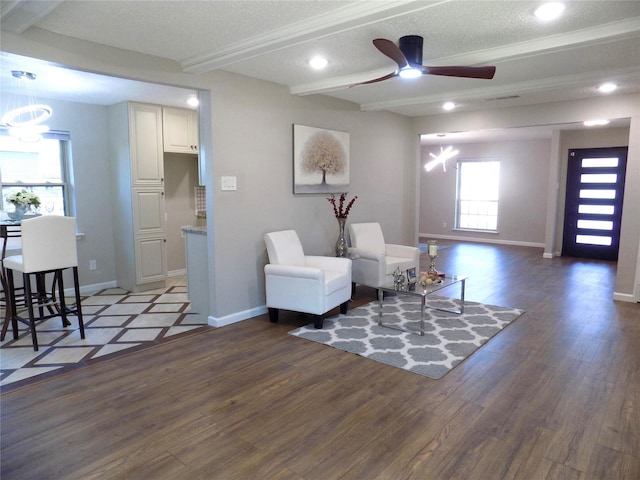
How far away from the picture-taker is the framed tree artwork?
4793mm

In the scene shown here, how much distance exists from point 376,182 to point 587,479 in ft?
14.9

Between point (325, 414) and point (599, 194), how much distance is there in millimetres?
7582

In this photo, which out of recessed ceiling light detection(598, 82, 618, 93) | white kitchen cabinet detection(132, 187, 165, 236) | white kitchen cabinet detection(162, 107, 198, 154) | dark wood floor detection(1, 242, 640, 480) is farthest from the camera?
white kitchen cabinet detection(162, 107, 198, 154)

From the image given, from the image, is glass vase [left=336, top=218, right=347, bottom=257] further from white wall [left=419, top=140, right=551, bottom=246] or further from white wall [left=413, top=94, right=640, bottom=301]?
white wall [left=419, top=140, right=551, bottom=246]

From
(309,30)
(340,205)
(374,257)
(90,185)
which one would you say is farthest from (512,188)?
(90,185)

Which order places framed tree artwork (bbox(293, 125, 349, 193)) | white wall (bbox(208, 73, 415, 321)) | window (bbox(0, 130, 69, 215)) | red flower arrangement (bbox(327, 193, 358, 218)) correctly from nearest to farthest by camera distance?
white wall (bbox(208, 73, 415, 321)) → framed tree artwork (bbox(293, 125, 349, 193)) → window (bbox(0, 130, 69, 215)) → red flower arrangement (bbox(327, 193, 358, 218))

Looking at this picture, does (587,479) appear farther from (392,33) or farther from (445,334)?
(392,33)

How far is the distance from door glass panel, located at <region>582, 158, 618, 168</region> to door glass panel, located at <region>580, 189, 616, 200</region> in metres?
0.46

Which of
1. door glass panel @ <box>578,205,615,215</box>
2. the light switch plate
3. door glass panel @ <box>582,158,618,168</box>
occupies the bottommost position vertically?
door glass panel @ <box>578,205,615,215</box>

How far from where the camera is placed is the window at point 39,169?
5004mm

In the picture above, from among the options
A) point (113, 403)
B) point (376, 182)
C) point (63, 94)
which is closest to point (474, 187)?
point (376, 182)

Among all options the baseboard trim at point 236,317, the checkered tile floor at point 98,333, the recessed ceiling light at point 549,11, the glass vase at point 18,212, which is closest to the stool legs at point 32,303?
the checkered tile floor at point 98,333

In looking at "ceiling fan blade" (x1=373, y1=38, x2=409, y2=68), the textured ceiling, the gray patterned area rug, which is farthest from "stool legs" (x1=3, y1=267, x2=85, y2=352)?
"ceiling fan blade" (x1=373, y1=38, x2=409, y2=68)

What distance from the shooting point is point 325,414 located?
257 centimetres
